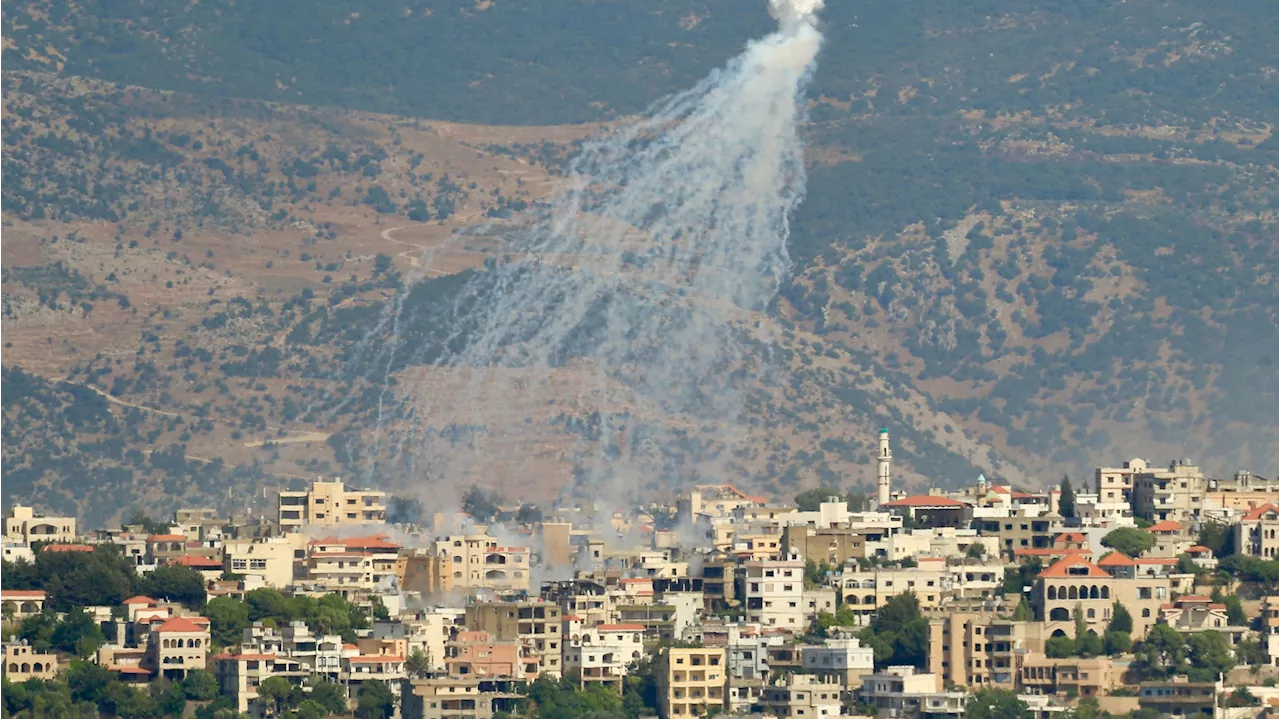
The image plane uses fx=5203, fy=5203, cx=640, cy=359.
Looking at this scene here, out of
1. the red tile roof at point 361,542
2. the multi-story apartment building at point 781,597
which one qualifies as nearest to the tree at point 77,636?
the red tile roof at point 361,542

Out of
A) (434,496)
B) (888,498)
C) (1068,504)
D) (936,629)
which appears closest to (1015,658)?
(936,629)

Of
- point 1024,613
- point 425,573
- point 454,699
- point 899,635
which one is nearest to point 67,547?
point 425,573

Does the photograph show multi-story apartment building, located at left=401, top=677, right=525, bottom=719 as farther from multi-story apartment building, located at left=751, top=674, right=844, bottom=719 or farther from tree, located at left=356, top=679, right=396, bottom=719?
multi-story apartment building, located at left=751, top=674, right=844, bottom=719

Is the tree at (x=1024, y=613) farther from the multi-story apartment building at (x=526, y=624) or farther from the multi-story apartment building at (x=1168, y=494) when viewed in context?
the multi-story apartment building at (x=1168, y=494)

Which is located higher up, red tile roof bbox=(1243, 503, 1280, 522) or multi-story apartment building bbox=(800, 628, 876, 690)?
red tile roof bbox=(1243, 503, 1280, 522)

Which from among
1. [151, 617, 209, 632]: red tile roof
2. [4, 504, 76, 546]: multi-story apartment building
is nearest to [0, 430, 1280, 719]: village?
[4, 504, 76, 546]: multi-story apartment building

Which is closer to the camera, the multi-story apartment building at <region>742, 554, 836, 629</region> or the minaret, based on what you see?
the multi-story apartment building at <region>742, 554, 836, 629</region>
